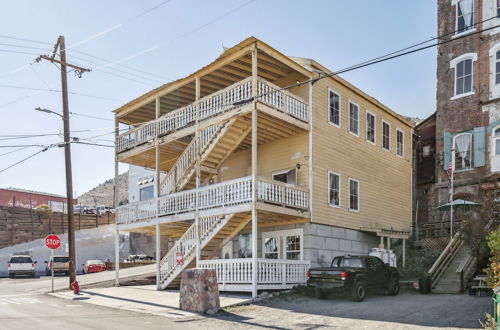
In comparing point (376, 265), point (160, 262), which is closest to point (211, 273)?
point (376, 265)

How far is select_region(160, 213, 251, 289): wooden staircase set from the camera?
19734 mm

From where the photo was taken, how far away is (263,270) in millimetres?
18141

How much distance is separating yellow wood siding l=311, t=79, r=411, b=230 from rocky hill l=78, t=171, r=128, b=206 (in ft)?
216

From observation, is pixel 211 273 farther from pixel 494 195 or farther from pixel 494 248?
pixel 494 195

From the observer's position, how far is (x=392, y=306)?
50.0ft

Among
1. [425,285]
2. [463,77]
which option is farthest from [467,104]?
[425,285]

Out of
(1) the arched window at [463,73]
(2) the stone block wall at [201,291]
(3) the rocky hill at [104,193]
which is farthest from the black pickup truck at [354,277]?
(3) the rocky hill at [104,193]

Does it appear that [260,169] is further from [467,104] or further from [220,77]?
[467,104]

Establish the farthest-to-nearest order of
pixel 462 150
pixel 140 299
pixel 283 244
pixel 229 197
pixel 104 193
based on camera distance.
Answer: pixel 104 193 → pixel 462 150 → pixel 283 244 → pixel 229 197 → pixel 140 299

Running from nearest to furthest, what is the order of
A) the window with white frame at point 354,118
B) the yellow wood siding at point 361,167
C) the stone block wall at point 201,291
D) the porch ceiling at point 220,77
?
the stone block wall at point 201,291 → the porch ceiling at point 220,77 → the yellow wood siding at point 361,167 → the window with white frame at point 354,118

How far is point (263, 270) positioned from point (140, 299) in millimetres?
4892

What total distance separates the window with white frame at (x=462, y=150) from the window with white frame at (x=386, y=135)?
181 inches

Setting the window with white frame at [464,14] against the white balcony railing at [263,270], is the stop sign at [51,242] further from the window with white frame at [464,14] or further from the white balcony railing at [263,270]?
the window with white frame at [464,14]

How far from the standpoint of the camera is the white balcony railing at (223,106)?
19.2 meters
